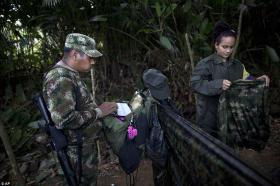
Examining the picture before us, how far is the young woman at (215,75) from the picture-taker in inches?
111

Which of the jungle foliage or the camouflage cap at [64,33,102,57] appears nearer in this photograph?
the camouflage cap at [64,33,102,57]

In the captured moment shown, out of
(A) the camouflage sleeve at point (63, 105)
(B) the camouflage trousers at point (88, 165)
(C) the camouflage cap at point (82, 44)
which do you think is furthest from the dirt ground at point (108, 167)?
(C) the camouflage cap at point (82, 44)

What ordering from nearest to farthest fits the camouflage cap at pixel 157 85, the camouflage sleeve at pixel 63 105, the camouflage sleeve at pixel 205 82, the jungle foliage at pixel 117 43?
the camouflage cap at pixel 157 85, the camouflage sleeve at pixel 63 105, the camouflage sleeve at pixel 205 82, the jungle foliage at pixel 117 43

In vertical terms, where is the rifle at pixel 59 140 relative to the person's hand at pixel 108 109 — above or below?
below

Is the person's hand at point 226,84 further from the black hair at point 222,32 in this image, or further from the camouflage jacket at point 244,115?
the black hair at point 222,32

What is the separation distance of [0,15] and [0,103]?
176cm

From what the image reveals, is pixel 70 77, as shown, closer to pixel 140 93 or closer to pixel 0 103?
pixel 140 93

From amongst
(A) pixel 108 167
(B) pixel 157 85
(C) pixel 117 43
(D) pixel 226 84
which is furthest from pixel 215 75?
(C) pixel 117 43

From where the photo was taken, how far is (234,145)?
297cm

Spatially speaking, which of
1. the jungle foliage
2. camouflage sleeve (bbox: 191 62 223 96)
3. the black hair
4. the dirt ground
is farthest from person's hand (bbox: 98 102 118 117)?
the jungle foliage

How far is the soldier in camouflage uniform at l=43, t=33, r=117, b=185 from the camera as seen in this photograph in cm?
226

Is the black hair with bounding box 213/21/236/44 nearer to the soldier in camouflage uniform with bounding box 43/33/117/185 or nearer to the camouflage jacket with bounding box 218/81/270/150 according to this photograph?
the camouflage jacket with bounding box 218/81/270/150

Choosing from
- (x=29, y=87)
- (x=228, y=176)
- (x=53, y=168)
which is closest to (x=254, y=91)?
(x=228, y=176)

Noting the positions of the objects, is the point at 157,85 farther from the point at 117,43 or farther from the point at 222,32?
the point at 117,43
